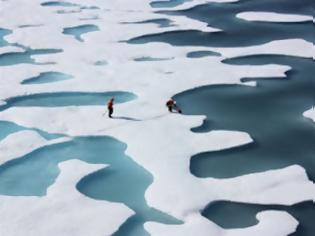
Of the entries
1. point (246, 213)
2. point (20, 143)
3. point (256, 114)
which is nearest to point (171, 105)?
point (256, 114)

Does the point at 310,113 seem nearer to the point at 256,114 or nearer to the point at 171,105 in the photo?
the point at 256,114

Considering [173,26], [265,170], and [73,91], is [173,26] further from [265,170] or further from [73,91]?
[265,170]

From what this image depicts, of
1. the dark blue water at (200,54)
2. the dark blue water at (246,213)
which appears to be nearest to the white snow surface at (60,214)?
the dark blue water at (246,213)

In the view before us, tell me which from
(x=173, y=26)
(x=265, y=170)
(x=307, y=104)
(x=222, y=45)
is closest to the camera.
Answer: (x=265, y=170)

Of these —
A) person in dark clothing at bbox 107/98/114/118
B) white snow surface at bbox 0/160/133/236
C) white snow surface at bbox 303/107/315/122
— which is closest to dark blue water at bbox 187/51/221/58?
white snow surface at bbox 303/107/315/122

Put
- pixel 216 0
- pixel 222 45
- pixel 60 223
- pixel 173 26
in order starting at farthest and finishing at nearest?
1. pixel 216 0
2. pixel 173 26
3. pixel 222 45
4. pixel 60 223

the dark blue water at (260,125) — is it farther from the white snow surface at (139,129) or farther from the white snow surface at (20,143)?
the white snow surface at (20,143)

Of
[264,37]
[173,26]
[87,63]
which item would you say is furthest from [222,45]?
[87,63]
